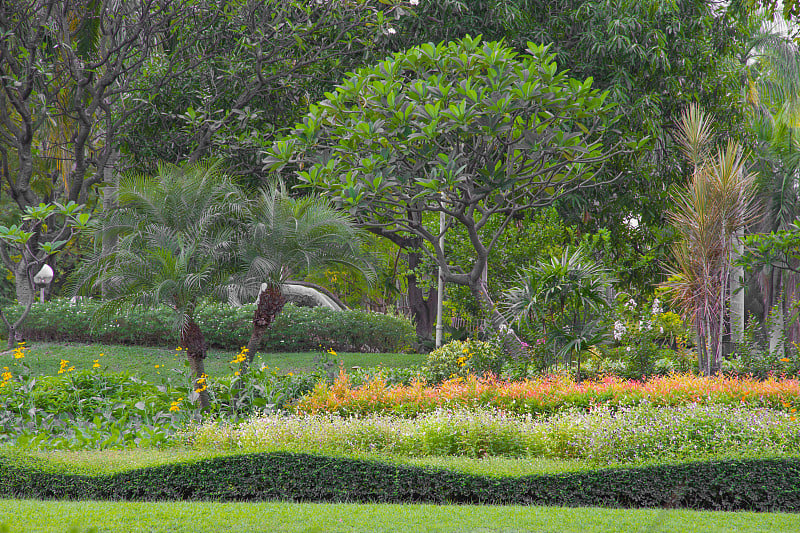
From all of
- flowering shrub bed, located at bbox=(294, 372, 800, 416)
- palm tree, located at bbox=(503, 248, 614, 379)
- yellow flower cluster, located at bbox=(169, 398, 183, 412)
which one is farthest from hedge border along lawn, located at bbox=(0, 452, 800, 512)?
palm tree, located at bbox=(503, 248, 614, 379)

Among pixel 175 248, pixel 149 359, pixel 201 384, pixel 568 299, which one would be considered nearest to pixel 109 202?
pixel 149 359

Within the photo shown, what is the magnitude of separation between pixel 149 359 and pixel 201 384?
5.22 m

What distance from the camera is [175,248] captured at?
921cm

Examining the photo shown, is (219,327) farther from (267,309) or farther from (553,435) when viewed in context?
(553,435)

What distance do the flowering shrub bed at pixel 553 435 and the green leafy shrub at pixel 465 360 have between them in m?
2.82

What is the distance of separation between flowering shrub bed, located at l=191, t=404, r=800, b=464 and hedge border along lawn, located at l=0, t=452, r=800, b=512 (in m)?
0.40

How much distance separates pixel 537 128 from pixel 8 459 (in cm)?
734

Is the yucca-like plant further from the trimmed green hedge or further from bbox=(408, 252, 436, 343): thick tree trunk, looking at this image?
bbox=(408, 252, 436, 343): thick tree trunk

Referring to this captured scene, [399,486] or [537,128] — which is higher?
[537,128]

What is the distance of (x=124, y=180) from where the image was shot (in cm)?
1034

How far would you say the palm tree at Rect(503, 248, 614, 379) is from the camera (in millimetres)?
9344

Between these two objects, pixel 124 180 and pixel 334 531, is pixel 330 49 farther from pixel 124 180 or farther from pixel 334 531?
pixel 334 531

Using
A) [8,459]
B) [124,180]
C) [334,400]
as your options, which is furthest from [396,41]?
[8,459]

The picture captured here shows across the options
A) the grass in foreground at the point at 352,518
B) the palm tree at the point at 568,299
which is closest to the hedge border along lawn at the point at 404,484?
the grass in foreground at the point at 352,518
